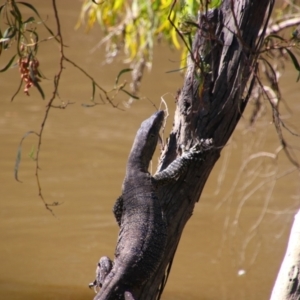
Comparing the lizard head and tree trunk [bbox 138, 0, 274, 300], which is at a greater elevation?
the lizard head

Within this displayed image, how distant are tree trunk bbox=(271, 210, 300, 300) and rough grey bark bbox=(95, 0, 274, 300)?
56cm

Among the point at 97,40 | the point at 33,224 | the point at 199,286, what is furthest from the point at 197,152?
the point at 97,40

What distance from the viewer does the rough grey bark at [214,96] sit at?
10.7ft

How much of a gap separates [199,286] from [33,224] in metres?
2.25

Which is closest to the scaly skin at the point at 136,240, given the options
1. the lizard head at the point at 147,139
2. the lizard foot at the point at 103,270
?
the lizard foot at the point at 103,270

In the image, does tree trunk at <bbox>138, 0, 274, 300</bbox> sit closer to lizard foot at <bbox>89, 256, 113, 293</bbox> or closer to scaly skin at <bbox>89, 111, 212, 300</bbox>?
scaly skin at <bbox>89, 111, 212, 300</bbox>

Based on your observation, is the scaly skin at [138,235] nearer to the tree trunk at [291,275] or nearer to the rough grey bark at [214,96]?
the rough grey bark at [214,96]

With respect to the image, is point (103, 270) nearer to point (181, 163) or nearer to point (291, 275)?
point (181, 163)

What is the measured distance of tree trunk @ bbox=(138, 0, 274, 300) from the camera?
3.26 meters

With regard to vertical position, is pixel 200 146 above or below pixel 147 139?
below

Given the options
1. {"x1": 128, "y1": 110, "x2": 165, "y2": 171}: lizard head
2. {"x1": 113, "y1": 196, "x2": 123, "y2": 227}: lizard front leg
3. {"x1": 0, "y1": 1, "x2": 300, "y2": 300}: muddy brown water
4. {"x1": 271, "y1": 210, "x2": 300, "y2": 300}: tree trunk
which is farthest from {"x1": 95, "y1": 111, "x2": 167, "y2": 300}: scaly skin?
{"x1": 0, "y1": 1, "x2": 300, "y2": 300}: muddy brown water

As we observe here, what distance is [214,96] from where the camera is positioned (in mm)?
3270

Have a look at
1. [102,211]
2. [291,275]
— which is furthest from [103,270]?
[102,211]

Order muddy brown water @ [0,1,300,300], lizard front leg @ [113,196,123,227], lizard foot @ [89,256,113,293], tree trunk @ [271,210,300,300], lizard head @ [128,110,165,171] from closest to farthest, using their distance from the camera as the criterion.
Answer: tree trunk @ [271,210,300,300]
lizard foot @ [89,256,113,293]
lizard front leg @ [113,196,123,227]
lizard head @ [128,110,165,171]
muddy brown water @ [0,1,300,300]
